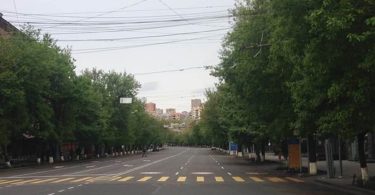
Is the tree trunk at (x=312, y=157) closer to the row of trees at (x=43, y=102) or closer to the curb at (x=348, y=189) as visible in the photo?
the curb at (x=348, y=189)

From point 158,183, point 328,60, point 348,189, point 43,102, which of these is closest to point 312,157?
point 158,183

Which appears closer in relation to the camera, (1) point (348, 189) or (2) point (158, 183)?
(1) point (348, 189)

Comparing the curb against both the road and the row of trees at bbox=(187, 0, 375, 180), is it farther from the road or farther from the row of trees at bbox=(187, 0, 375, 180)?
the row of trees at bbox=(187, 0, 375, 180)

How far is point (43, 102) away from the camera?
2640 inches

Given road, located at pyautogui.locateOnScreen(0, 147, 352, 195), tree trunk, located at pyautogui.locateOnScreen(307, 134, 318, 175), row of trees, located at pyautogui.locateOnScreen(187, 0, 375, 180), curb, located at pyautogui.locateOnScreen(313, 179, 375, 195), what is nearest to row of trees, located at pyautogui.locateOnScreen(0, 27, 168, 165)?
road, located at pyautogui.locateOnScreen(0, 147, 352, 195)

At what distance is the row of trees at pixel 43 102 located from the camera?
56156mm

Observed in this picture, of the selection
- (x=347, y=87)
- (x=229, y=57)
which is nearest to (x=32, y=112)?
(x=229, y=57)

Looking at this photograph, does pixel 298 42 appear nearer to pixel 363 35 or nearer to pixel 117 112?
pixel 363 35

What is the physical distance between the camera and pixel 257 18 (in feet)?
112

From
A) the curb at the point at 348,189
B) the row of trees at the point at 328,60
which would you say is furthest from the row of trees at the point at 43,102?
the curb at the point at 348,189

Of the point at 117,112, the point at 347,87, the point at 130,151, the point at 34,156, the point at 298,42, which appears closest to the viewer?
the point at 347,87

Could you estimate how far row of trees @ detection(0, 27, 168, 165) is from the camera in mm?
56156

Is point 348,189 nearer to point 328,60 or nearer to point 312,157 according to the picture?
point 328,60

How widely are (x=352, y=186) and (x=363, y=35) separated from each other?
38.6 feet
